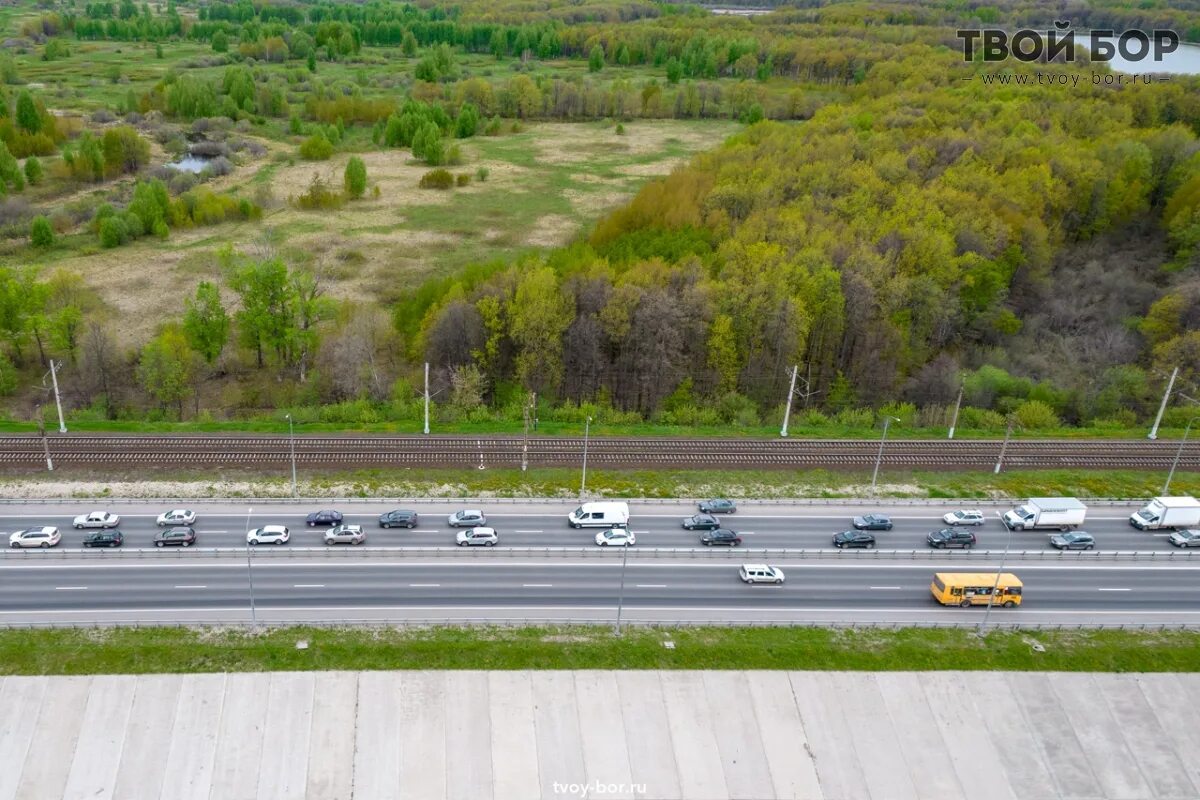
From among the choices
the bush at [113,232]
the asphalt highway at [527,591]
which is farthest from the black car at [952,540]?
the bush at [113,232]

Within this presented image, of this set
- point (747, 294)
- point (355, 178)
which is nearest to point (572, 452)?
point (747, 294)

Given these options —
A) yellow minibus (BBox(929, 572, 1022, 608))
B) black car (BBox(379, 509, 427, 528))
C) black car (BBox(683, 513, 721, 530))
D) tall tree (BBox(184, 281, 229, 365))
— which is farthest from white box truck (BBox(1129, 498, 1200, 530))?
tall tree (BBox(184, 281, 229, 365))

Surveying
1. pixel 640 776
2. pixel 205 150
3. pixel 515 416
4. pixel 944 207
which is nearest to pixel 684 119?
pixel 205 150

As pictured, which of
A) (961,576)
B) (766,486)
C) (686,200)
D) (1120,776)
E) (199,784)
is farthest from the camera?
(686,200)

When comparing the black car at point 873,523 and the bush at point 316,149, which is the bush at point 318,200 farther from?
the black car at point 873,523

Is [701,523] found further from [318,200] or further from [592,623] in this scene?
[318,200]

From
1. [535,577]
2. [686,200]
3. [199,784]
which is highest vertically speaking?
[686,200]

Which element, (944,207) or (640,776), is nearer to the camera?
(640,776)

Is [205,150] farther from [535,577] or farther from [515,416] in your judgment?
[535,577]
